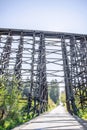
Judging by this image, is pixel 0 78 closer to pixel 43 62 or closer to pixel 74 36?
pixel 43 62

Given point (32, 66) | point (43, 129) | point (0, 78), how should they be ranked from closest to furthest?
point (43, 129) → point (0, 78) → point (32, 66)

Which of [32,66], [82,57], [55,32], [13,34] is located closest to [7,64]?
[32,66]

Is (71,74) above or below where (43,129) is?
above

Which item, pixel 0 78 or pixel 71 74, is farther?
pixel 71 74

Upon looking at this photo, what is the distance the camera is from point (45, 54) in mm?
15117

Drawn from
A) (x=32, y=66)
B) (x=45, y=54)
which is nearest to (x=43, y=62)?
(x=45, y=54)

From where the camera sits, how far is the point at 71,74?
47.8ft

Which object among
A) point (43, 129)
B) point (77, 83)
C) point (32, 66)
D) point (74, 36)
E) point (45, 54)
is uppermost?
point (74, 36)

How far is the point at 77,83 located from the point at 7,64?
5.58 m

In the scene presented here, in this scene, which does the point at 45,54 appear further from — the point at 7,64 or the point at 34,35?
the point at 7,64

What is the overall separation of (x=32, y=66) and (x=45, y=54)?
185 centimetres

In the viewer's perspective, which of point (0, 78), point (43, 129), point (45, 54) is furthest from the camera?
point (45, 54)

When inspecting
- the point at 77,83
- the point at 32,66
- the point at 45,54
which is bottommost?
the point at 77,83

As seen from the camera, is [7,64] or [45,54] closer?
[7,64]
